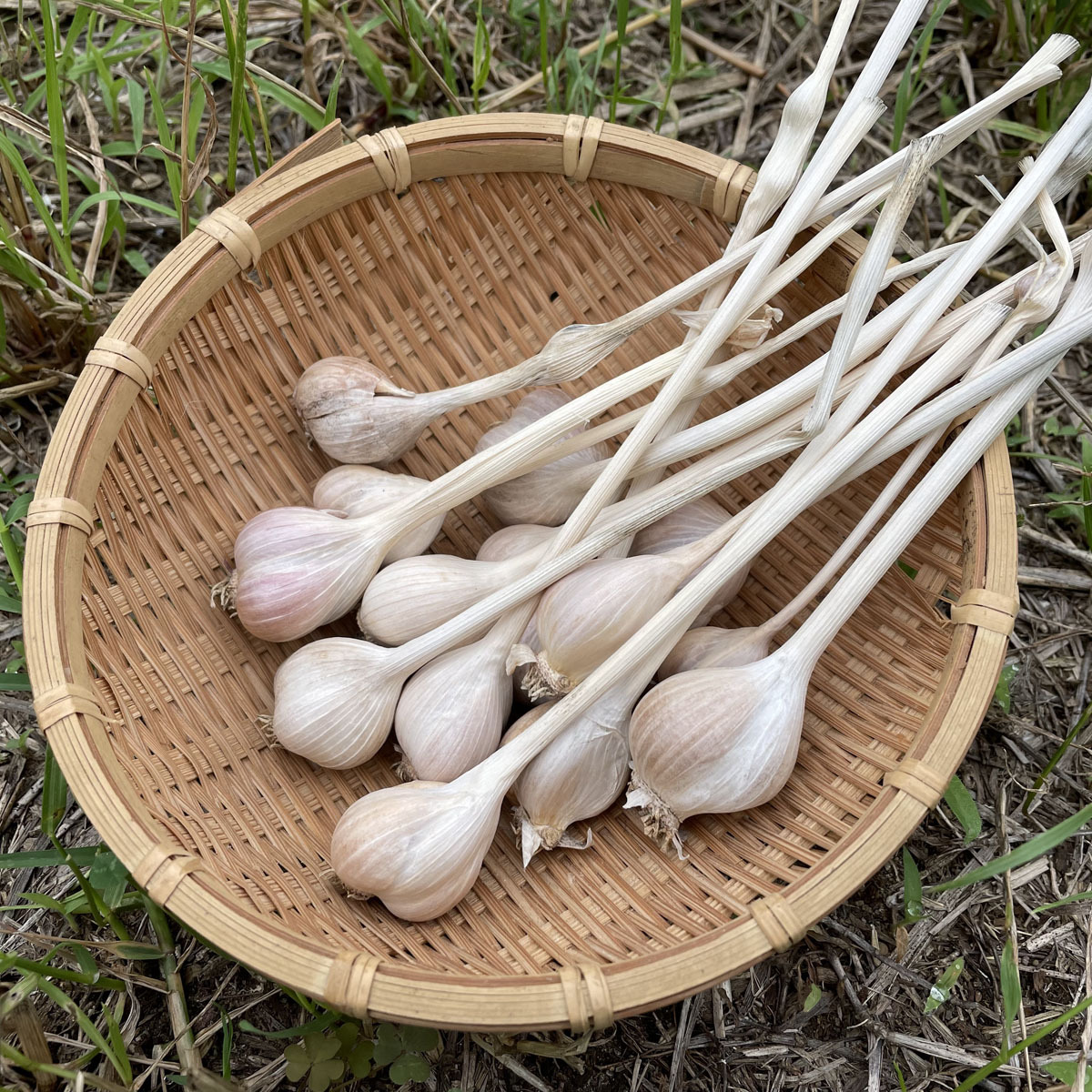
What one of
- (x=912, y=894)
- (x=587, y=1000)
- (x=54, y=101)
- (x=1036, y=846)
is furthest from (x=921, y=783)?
(x=54, y=101)

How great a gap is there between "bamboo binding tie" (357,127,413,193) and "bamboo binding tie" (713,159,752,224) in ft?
1.09

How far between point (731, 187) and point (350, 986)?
33.5 inches

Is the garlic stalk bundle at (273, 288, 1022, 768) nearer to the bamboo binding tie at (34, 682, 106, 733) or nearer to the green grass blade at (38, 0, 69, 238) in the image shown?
the bamboo binding tie at (34, 682, 106, 733)

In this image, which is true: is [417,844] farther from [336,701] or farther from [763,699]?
[763,699]

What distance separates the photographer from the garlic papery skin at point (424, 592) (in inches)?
39.7

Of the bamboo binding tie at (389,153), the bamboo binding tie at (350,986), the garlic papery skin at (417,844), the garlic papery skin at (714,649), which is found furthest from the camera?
the bamboo binding tie at (389,153)

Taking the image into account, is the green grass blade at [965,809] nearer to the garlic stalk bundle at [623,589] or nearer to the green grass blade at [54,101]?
the garlic stalk bundle at [623,589]

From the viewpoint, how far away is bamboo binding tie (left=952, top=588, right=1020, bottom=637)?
91cm

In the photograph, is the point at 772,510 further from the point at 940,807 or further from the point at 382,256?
the point at 382,256

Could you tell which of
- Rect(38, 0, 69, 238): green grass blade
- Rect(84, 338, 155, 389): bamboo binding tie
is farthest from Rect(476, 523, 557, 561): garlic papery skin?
Rect(38, 0, 69, 238): green grass blade

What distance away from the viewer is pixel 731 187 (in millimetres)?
1090

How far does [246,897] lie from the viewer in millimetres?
862

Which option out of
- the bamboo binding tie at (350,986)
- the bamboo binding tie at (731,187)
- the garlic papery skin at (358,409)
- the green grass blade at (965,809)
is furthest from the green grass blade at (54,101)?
the green grass blade at (965,809)

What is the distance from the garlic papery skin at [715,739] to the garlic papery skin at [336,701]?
0.80ft
